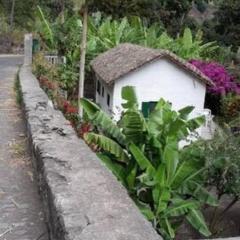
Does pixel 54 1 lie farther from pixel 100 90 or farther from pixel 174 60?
pixel 174 60

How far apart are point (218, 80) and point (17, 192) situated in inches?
861

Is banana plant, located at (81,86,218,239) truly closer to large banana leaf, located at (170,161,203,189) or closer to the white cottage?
large banana leaf, located at (170,161,203,189)

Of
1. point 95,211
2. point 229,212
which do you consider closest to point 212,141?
point 229,212

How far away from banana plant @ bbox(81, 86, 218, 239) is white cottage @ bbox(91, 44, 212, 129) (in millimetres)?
11824

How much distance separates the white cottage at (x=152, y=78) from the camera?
2199cm

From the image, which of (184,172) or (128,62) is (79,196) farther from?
(128,62)

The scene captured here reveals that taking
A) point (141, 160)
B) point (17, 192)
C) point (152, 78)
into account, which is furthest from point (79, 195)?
point (152, 78)

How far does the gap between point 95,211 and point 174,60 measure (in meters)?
19.1

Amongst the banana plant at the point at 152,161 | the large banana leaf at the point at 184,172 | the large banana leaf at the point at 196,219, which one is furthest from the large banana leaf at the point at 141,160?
the large banana leaf at the point at 196,219

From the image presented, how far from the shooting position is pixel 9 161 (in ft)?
21.1

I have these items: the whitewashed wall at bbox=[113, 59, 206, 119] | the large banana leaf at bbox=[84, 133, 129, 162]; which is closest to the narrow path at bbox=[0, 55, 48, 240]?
the large banana leaf at bbox=[84, 133, 129, 162]

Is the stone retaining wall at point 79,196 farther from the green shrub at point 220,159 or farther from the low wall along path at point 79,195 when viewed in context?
the green shrub at point 220,159

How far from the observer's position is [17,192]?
17.2 ft

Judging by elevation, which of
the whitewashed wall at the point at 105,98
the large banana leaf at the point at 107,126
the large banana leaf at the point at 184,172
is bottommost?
the whitewashed wall at the point at 105,98
